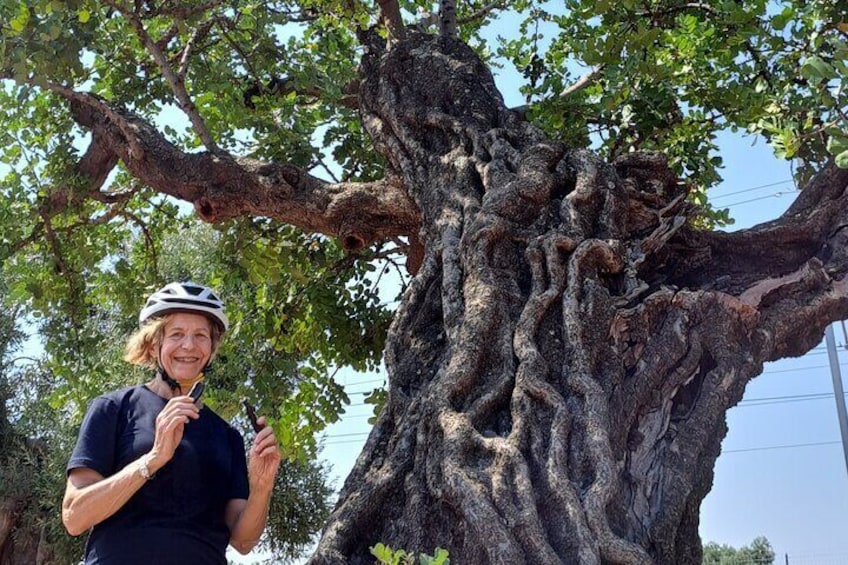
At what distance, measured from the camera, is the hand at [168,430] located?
2.43 metres

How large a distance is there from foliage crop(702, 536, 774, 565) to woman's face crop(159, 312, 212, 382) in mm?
9255

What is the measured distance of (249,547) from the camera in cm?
283

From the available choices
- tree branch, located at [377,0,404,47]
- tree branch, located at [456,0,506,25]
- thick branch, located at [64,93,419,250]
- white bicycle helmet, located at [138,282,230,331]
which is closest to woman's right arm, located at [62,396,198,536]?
white bicycle helmet, located at [138,282,230,331]

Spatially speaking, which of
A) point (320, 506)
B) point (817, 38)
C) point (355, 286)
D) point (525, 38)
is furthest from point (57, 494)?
point (817, 38)

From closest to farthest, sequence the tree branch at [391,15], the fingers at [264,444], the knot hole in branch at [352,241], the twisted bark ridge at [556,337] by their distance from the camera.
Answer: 1. the fingers at [264,444]
2. the twisted bark ridge at [556,337]
3. the knot hole in branch at [352,241]
4. the tree branch at [391,15]

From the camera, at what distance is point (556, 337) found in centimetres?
347

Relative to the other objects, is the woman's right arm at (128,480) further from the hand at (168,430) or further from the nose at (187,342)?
the nose at (187,342)

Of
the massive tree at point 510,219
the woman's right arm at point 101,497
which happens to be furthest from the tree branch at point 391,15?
the woman's right arm at point 101,497

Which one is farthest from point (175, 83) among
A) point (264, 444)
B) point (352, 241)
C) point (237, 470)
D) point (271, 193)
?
point (264, 444)

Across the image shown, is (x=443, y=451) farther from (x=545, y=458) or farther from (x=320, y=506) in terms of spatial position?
(x=320, y=506)

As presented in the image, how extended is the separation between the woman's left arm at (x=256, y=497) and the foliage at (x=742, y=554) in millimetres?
9129

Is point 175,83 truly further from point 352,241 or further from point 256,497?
point 256,497

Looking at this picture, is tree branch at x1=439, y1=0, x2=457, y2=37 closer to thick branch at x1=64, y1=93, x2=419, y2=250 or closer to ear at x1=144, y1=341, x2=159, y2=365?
thick branch at x1=64, y1=93, x2=419, y2=250

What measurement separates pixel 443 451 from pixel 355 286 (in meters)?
4.33
